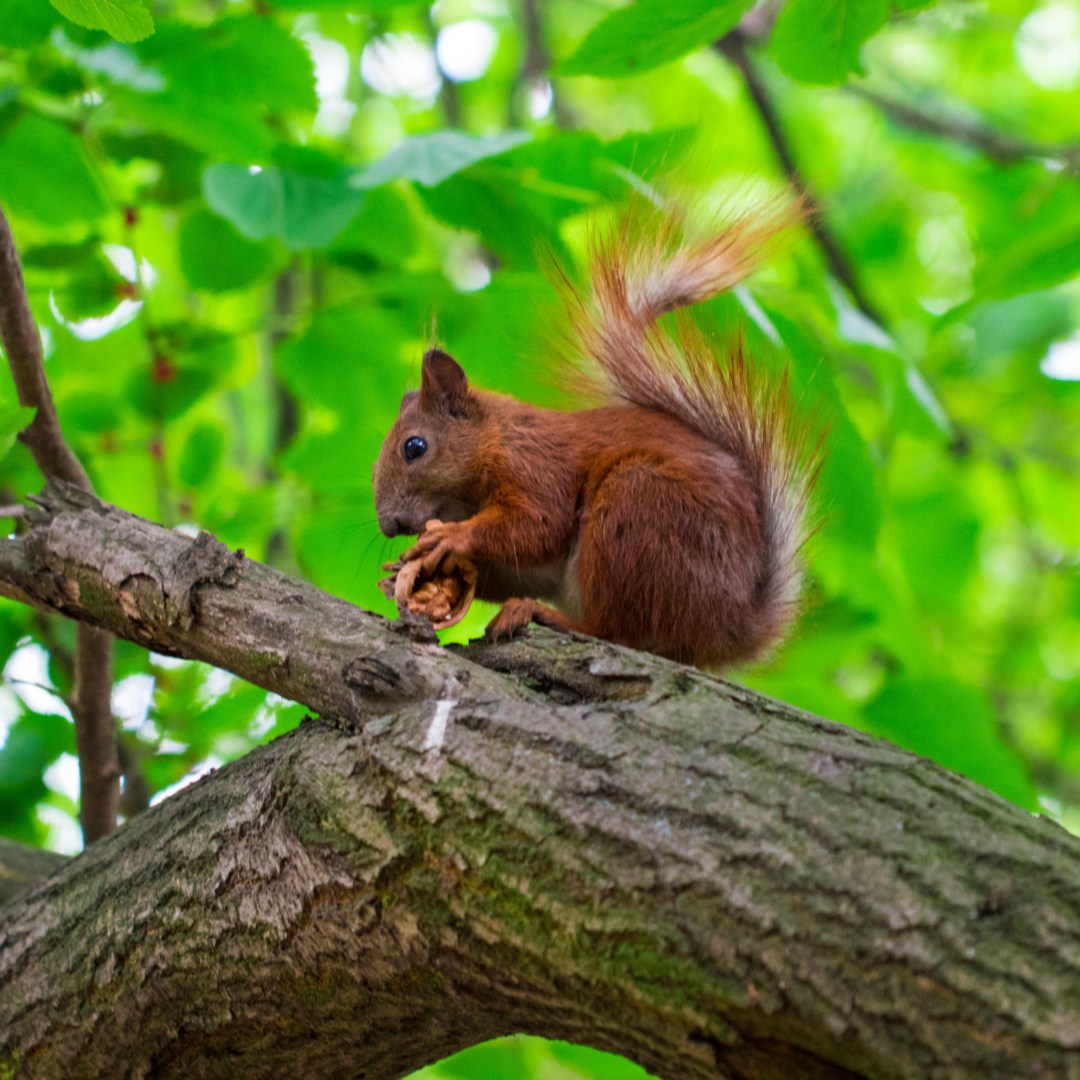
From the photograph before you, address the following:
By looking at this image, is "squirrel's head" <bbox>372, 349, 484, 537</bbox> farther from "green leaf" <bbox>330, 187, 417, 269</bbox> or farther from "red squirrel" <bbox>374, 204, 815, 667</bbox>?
"green leaf" <bbox>330, 187, 417, 269</bbox>

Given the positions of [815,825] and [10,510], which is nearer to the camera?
[815,825]

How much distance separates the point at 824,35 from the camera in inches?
52.7

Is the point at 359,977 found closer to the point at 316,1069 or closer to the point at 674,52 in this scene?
the point at 316,1069

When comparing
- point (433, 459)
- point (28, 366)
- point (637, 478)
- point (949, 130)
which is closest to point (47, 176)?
point (28, 366)

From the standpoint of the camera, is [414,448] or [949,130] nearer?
[414,448]

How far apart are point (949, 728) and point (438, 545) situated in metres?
1.11

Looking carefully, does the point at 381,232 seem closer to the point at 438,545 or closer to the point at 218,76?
the point at 218,76

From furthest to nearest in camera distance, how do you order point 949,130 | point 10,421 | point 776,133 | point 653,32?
point 949,130, point 776,133, point 10,421, point 653,32

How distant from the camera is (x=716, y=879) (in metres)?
1.02

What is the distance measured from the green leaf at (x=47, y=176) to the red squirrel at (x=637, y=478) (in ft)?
2.62

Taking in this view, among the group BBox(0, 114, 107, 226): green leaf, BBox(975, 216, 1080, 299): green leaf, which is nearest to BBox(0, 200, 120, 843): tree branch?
BBox(0, 114, 107, 226): green leaf

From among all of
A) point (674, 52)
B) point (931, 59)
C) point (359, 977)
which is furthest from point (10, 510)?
point (931, 59)

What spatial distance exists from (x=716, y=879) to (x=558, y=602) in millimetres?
1059

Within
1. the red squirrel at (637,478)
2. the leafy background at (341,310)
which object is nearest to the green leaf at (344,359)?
the leafy background at (341,310)
